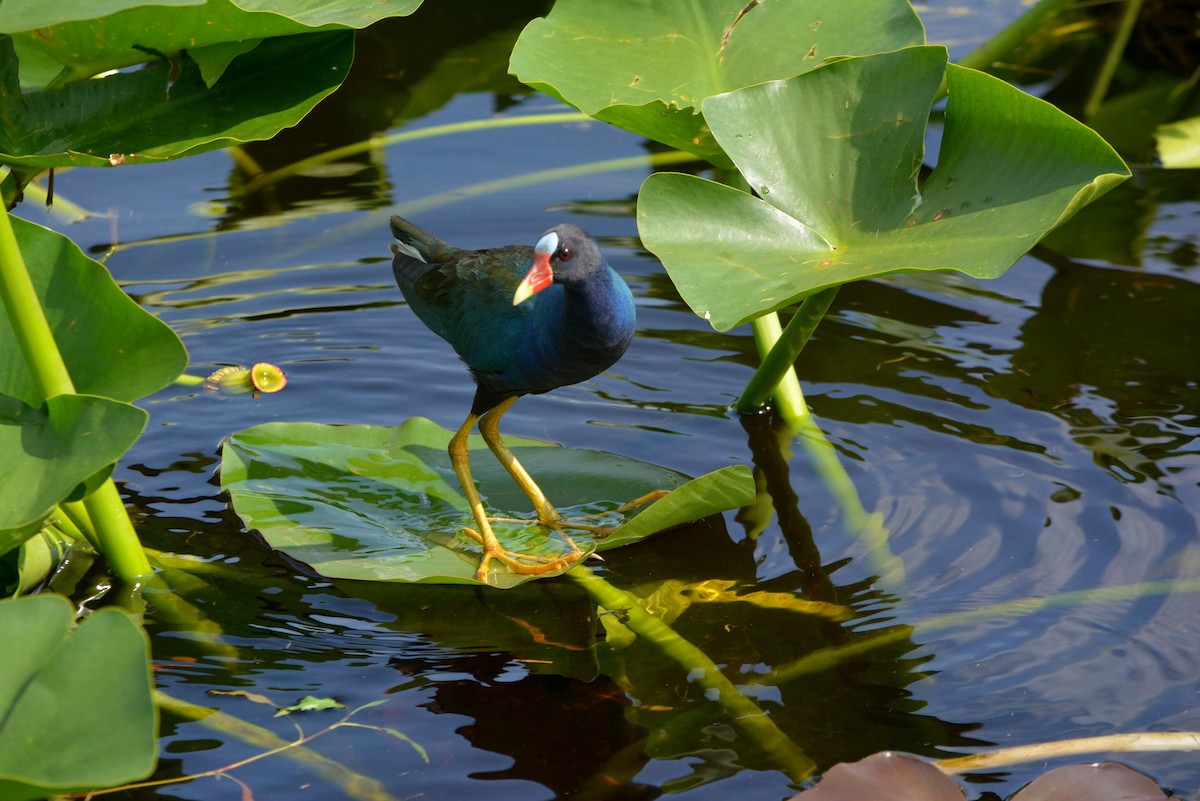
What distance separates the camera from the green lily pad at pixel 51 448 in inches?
64.8

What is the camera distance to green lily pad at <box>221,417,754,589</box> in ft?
7.13

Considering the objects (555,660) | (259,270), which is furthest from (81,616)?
(259,270)

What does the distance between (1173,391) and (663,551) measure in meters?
1.30

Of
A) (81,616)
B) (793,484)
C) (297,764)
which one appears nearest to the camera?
(297,764)

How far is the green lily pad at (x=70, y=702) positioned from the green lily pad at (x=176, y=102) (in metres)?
1.04

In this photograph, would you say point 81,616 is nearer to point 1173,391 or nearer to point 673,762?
point 673,762

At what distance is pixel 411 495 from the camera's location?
2.57 metres

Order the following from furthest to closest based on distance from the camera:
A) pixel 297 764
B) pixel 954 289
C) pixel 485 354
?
pixel 954 289 < pixel 485 354 < pixel 297 764

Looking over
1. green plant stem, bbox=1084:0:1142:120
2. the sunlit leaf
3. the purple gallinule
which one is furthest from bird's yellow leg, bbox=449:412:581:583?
green plant stem, bbox=1084:0:1142:120

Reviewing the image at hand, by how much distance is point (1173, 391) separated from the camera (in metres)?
2.93

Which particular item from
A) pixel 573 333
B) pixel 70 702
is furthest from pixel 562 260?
pixel 70 702

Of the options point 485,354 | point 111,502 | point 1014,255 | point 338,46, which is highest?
point 338,46

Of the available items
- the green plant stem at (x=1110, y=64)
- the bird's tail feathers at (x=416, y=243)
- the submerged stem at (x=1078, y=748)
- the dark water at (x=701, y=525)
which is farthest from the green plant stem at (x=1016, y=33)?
the submerged stem at (x=1078, y=748)

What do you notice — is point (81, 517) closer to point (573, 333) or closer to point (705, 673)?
point (573, 333)
